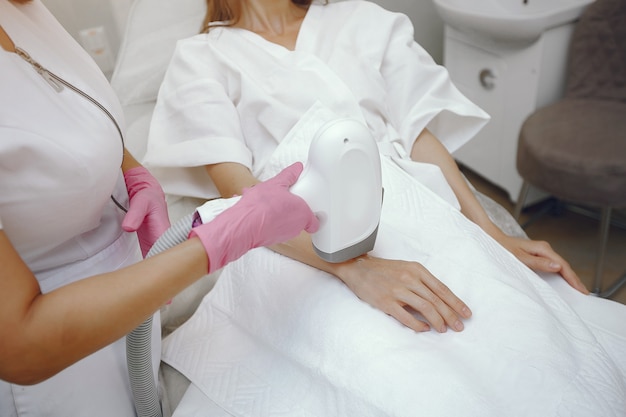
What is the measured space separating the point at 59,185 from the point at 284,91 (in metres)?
0.62

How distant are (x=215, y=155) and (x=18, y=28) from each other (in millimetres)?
458

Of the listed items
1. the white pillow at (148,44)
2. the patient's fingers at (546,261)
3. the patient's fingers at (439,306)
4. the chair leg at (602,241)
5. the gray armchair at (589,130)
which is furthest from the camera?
the chair leg at (602,241)

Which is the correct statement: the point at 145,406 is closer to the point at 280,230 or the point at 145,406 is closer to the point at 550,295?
the point at 280,230

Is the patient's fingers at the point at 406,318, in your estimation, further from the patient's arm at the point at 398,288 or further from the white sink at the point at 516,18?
the white sink at the point at 516,18

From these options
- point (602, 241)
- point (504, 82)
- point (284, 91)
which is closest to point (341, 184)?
point (284, 91)

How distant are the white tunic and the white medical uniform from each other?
0.32 m

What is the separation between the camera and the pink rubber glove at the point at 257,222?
2.07 feet

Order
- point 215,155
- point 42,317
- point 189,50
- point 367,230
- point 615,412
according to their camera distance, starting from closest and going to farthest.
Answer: point 42,317
point 615,412
point 367,230
point 215,155
point 189,50

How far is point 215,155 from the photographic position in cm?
112

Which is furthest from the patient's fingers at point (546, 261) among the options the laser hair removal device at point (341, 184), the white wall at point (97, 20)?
the white wall at point (97, 20)

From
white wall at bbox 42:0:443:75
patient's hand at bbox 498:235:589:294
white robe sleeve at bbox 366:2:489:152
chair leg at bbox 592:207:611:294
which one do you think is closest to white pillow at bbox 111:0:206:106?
white wall at bbox 42:0:443:75

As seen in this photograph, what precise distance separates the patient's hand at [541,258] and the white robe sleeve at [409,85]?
1.12 ft

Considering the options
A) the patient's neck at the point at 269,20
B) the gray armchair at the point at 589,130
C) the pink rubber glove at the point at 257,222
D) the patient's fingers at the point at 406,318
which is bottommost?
the gray armchair at the point at 589,130

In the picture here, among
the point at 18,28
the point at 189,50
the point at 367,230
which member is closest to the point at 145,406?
the point at 367,230
